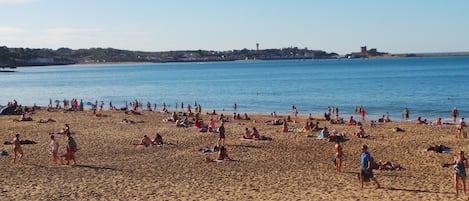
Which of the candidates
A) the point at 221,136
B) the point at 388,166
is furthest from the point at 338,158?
the point at 221,136

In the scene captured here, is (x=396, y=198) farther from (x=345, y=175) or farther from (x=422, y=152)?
(x=422, y=152)

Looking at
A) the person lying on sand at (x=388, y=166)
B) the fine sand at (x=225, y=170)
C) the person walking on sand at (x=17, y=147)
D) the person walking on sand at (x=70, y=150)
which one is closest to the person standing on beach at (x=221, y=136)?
the fine sand at (x=225, y=170)

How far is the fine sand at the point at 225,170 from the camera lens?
46.6 ft

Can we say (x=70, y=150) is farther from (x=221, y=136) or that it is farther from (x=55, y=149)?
(x=221, y=136)

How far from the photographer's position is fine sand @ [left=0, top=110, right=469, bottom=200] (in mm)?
14211

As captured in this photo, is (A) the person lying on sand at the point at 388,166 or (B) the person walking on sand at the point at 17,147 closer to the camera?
(A) the person lying on sand at the point at 388,166

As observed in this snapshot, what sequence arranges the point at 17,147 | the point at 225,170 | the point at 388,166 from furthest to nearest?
the point at 17,147, the point at 225,170, the point at 388,166

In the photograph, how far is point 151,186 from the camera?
15102 millimetres

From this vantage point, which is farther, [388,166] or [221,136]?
[221,136]

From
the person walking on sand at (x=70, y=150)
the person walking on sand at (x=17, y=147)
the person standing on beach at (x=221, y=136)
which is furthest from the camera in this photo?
the person standing on beach at (x=221, y=136)

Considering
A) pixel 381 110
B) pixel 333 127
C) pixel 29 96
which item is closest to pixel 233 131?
pixel 333 127

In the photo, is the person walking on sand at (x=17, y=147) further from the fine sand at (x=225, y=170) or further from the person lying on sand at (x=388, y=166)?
the person lying on sand at (x=388, y=166)

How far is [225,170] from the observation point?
1750 cm

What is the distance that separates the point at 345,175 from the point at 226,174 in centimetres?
346
